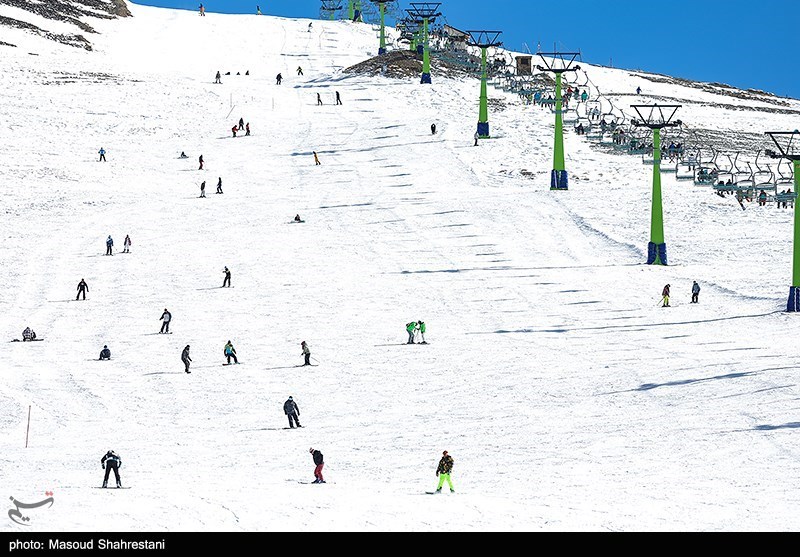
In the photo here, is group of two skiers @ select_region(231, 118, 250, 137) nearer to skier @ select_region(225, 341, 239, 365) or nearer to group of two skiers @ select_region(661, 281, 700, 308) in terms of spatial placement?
group of two skiers @ select_region(661, 281, 700, 308)

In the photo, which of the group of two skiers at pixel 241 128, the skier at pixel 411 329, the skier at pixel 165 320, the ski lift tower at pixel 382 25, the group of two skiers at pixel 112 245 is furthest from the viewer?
the ski lift tower at pixel 382 25

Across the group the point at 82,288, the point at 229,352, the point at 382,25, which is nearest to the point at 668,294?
the point at 229,352

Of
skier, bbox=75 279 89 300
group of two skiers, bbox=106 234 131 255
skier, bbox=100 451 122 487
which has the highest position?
group of two skiers, bbox=106 234 131 255

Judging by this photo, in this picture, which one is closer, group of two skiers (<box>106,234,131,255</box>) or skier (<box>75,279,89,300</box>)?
skier (<box>75,279,89,300</box>)

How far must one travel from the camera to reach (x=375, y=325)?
40156 millimetres

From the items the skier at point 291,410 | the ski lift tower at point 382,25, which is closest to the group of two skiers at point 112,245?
the skier at point 291,410

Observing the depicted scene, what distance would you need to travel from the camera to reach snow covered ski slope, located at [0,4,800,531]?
23172 millimetres

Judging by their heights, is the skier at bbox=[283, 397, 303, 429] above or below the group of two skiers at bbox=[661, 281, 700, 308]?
below

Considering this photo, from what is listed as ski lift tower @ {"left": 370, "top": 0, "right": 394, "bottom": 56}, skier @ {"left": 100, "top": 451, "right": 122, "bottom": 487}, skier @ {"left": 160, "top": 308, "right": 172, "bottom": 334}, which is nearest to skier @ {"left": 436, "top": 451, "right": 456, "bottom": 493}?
skier @ {"left": 100, "top": 451, "right": 122, "bottom": 487}

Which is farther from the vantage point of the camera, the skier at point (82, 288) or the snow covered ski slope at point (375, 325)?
the skier at point (82, 288)

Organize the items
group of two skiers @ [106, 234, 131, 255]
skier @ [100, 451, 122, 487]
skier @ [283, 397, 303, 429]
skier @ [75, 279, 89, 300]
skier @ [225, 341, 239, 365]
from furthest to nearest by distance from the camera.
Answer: group of two skiers @ [106, 234, 131, 255] → skier @ [75, 279, 89, 300] → skier @ [225, 341, 239, 365] → skier @ [283, 397, 303, 429] → skier @ [100, 451, 122, 487]

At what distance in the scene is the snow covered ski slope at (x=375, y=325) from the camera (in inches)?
912

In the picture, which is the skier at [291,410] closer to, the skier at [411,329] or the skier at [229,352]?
the skier at [229,352]
